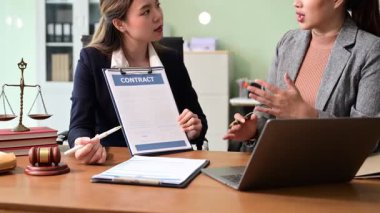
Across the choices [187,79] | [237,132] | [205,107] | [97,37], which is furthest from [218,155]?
[205,107]

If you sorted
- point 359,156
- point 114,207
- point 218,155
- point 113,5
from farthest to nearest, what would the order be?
point 113,5 → point 218,155 → point 359,156 → point 114,207

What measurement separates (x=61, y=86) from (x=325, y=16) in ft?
12.1

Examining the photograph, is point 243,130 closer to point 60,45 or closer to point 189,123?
point 189,123

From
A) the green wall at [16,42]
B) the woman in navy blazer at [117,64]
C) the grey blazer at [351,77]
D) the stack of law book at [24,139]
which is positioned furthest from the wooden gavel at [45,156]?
the green wall at [16,42]

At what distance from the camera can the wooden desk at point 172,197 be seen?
0.94 m

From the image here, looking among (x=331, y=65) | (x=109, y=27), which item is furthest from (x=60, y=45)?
(x=331, y=65)

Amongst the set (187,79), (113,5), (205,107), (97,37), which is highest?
(113,5)

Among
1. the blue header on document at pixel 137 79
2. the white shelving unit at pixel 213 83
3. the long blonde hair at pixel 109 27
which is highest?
the long blonde hair at pixel 109 27

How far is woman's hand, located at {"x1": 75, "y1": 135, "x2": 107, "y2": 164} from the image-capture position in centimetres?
131

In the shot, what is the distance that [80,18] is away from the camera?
487cm

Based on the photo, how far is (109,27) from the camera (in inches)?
74.3

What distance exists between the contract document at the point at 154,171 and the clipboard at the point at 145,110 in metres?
0.10

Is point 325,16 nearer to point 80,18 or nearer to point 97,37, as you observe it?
point 97,37

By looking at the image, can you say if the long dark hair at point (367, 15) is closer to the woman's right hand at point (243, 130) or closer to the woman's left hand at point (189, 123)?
the woman's right hand at point (243, 130)
